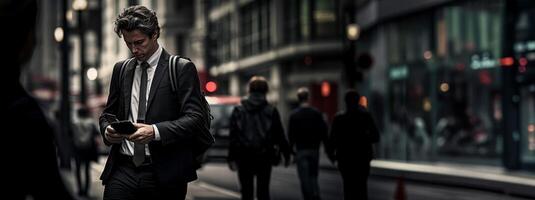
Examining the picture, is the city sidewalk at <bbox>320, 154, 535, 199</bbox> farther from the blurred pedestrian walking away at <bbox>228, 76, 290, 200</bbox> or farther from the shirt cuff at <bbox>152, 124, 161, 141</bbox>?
the shirt cuff at <bbox>152, 124, 161, 141</bbox>

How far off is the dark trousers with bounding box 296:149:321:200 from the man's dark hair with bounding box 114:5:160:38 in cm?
762

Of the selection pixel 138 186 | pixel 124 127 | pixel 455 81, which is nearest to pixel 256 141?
pixel 138 186

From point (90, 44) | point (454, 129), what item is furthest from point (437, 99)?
point (90, 44)

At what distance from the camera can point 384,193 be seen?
18328 mm

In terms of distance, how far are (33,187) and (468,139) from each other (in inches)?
998

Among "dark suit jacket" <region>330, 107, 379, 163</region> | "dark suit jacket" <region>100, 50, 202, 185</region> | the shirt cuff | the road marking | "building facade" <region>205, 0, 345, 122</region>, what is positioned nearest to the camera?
the shirt cuff

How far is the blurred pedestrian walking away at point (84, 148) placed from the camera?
17031 mm

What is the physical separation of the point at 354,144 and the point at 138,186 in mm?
6729

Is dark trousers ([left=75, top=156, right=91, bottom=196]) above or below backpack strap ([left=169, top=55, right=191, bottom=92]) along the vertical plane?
below

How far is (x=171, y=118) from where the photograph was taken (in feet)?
17.6

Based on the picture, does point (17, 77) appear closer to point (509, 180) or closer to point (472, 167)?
point (509, 180)

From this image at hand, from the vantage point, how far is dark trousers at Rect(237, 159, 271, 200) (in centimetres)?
1105

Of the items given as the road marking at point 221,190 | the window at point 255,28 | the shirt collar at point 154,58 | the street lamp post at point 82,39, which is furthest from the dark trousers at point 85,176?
the window at point 255,28

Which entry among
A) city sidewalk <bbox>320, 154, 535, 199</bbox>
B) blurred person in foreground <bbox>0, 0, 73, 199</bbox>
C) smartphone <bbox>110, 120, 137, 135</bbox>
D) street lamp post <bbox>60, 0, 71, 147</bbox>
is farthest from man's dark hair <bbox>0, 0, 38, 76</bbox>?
street lamp post <bbox>60, 0, 71, 147</bbox>
